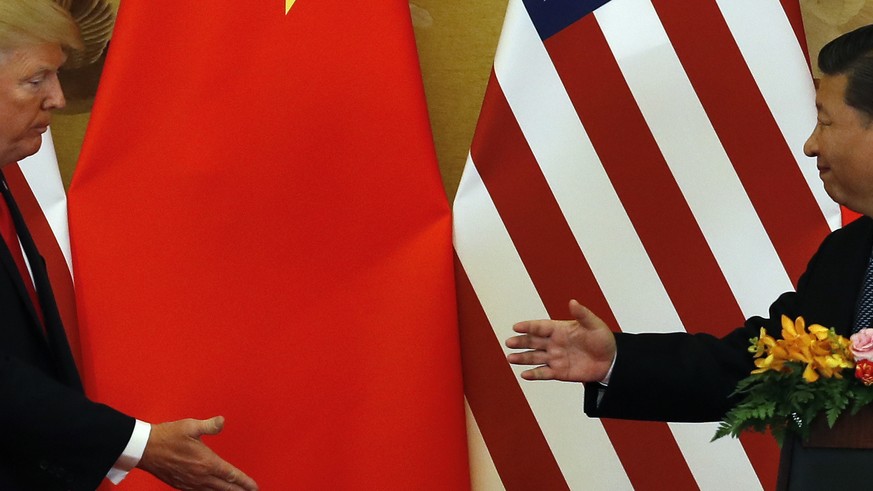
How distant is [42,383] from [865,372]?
120cm

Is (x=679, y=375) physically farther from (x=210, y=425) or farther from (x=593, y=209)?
(x=210, y=425)

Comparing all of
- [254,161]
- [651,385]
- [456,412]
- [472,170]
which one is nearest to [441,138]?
[472,170]

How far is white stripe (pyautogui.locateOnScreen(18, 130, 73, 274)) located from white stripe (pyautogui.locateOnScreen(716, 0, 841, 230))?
56.3 inches

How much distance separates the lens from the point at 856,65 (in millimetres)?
1868

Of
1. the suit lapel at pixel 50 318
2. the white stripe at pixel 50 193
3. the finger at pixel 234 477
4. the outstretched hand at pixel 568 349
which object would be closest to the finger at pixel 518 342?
the outstretched hand at pixel 568 349

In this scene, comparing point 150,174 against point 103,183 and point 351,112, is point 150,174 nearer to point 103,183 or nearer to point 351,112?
point 103,183

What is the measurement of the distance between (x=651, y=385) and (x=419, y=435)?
57 cm

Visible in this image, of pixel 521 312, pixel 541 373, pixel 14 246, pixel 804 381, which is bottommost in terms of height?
pixel 804 381

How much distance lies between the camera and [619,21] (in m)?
2.38

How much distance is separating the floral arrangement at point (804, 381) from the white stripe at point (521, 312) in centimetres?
71

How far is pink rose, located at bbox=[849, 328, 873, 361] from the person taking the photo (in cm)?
159

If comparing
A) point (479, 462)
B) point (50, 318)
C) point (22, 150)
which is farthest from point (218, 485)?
point (479, 462)

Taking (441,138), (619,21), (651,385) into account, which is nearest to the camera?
(651,385)

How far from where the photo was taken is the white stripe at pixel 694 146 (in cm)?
237
